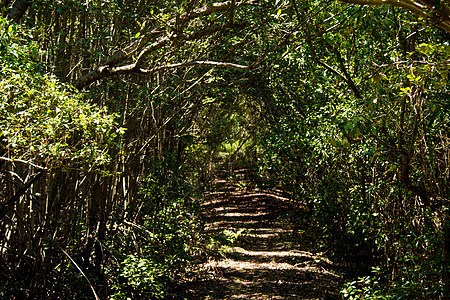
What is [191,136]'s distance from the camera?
9281mm

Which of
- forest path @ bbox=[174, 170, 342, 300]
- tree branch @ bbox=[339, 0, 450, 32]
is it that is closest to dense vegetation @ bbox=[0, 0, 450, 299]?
tree branch @ bbox=[339, 0, 450, 32]

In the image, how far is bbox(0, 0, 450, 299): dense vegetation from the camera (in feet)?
13.5

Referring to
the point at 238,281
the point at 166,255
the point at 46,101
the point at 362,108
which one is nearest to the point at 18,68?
the point at 46,101

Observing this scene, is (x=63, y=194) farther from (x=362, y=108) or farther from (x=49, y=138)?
(x=362, y=108)

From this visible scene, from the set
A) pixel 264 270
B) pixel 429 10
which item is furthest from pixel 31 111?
pixel 264 270

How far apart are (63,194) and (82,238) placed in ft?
4.06

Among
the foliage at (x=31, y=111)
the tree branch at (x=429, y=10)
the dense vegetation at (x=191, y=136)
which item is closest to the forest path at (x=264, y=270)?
the dense vegetation at (x=191, y=136)

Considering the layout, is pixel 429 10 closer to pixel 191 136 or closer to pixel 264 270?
pixel 191 136

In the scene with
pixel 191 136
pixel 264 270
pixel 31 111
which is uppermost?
pixel 191 136

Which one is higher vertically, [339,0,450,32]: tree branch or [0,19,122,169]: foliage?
[339,0,450,32]: tree branch

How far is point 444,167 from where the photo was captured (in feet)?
16.3

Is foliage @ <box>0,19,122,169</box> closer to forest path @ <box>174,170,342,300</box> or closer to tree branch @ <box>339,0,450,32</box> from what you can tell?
tree branch @ <box>339,0,450,32</box>

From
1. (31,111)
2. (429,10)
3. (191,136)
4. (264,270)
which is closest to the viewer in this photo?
(429,10)

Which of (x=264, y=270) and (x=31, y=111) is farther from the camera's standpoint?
(x=264, y=270)
